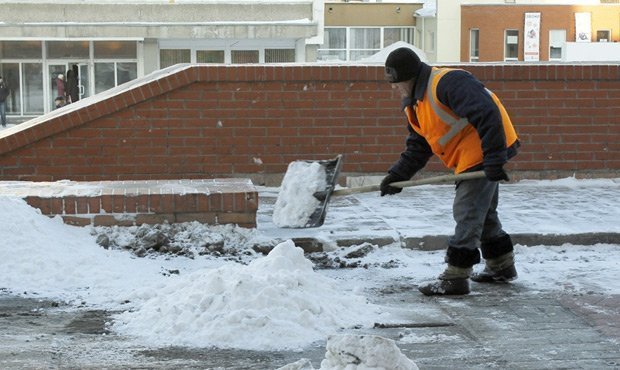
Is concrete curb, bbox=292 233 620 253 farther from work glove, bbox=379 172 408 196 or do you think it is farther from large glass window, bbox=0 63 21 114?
large glass window, bbox=0 63 21 114

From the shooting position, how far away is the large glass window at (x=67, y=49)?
38.2 m

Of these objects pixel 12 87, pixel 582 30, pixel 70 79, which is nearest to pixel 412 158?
pixel 70 79

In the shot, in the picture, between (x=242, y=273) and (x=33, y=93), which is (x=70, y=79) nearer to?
(x=33, y=93)

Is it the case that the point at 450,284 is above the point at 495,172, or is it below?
below

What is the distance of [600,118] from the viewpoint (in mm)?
11312

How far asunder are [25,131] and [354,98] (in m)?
3.29

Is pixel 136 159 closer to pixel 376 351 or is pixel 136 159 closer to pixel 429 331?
pixel 429 331

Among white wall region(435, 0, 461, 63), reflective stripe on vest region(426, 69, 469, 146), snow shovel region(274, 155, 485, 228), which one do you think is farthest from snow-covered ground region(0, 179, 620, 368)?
white wall region(435, 0, 461, 63)

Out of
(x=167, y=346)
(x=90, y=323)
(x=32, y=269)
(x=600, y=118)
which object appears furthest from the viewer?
(x=600, y=118)

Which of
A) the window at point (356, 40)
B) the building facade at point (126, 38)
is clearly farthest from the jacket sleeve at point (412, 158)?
the window at point (356, 40)

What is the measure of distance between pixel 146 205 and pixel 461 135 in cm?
257

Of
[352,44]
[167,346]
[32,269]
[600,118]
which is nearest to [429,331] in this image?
[167,346]

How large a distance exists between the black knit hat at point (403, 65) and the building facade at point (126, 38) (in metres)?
31.2

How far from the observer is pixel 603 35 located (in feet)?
167
